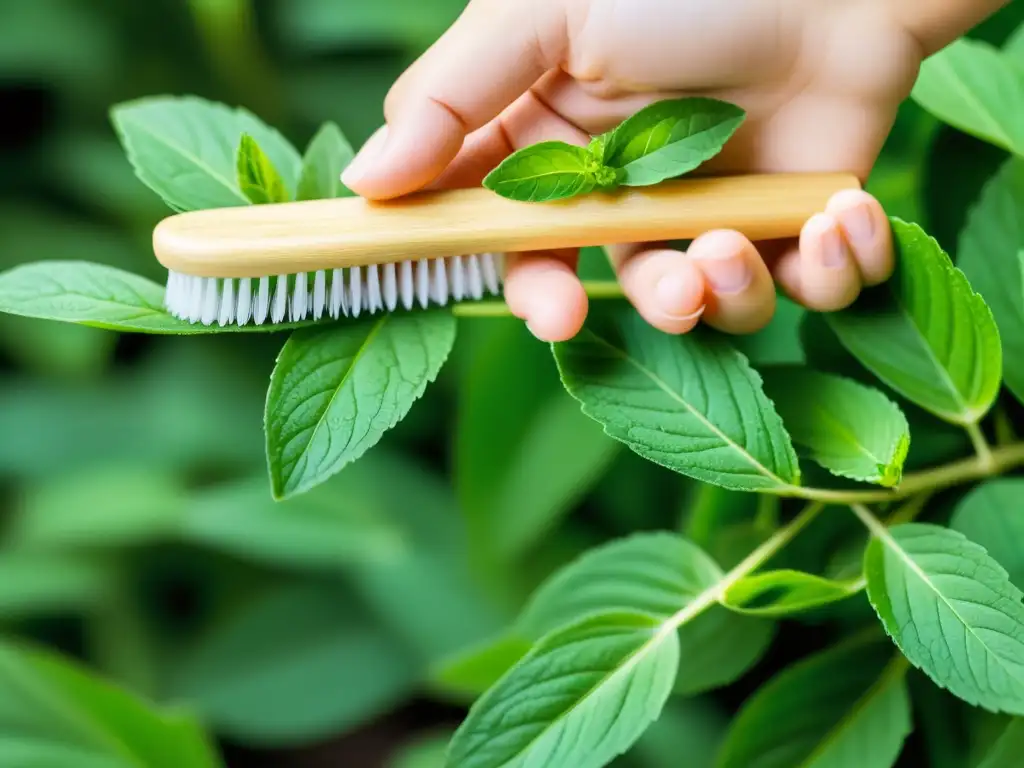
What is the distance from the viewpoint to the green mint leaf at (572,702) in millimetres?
427

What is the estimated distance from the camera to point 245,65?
3.40 feet

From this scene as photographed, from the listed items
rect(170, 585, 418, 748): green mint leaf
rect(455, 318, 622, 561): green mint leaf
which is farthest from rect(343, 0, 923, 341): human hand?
rect(170, 585, 418, 748): green mint leaf

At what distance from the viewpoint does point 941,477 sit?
0.51 metres

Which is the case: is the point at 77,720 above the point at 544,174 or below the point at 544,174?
below

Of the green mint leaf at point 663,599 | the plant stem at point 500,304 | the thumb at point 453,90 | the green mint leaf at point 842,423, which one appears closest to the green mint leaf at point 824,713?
the green mint leaf at point 663,599

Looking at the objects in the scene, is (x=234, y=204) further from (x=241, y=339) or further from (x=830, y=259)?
(x=241, y=339)

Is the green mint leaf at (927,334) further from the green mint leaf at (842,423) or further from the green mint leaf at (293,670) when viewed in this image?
the green mint leaf at (293,670)

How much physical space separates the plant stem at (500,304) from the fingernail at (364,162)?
0.27ft

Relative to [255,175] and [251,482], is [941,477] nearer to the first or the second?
[255,175]

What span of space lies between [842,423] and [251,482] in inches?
24.5

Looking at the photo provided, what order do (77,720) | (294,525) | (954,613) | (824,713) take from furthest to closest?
(294,525)
(77,720)
(824,713)
(954,613)

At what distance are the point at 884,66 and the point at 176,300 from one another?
0.37 meters

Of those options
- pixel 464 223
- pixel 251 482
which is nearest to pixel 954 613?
pixel 464 223

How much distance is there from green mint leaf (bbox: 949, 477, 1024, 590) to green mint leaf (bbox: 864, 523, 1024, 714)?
0.18 ft
